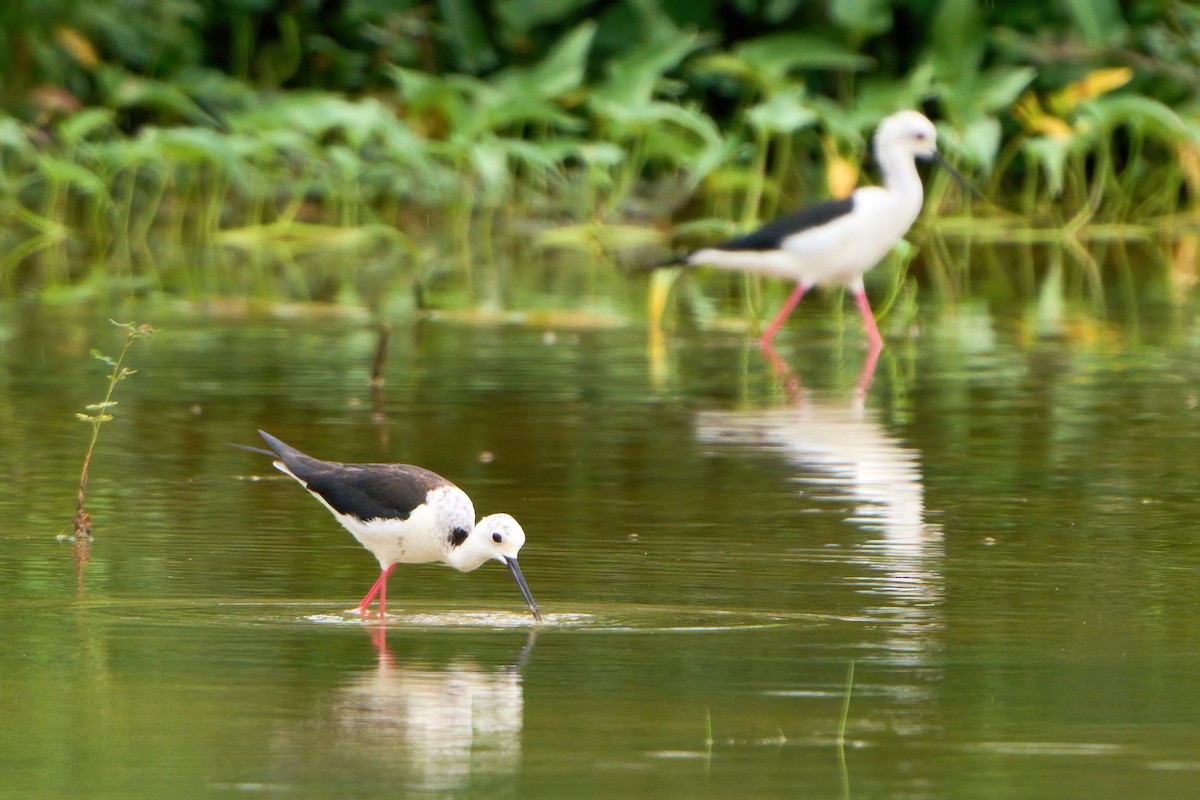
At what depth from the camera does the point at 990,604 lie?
246 inches

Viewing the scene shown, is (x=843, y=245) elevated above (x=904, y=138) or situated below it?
below

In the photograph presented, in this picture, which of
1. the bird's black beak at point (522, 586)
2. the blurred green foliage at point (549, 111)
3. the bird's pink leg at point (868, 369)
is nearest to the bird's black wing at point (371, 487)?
the bird's black beak at point (522, 586)

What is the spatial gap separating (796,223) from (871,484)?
4.74 m

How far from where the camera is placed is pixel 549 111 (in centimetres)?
1956

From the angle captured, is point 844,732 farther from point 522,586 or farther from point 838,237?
point 838,237

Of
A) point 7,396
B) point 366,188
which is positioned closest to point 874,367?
point 7,396

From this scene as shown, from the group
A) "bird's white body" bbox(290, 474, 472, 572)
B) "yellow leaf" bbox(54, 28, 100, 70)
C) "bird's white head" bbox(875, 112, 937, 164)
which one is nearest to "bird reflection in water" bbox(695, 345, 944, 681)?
"bird's white body" bbox(290, 474, 472, 572)

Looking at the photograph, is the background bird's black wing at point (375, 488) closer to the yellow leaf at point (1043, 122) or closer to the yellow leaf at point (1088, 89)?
the yellow leaf at point (1043, 122)

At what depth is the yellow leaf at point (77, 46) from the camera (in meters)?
22.1

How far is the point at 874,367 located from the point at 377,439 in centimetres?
329

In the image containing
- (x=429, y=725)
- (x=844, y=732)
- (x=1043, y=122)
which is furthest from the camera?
(x=1043, y=122)

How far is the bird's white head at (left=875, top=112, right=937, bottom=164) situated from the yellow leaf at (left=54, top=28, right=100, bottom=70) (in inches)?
418

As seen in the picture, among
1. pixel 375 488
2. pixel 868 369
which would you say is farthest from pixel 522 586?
pixel 868 369

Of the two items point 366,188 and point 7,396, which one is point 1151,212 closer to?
point 366,188
